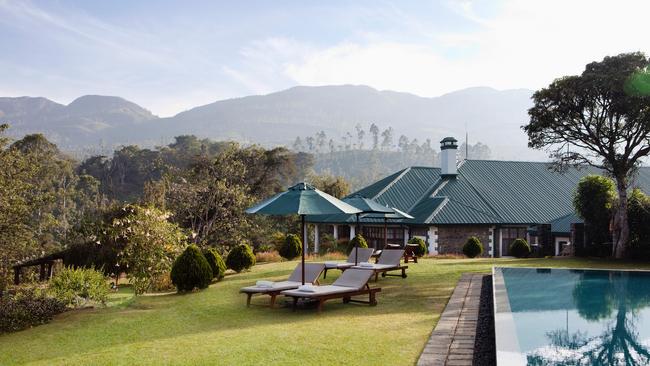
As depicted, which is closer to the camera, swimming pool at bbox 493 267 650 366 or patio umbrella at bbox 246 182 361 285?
swimming pool at bbox 493 267 650 366

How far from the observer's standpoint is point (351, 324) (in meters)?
8.95

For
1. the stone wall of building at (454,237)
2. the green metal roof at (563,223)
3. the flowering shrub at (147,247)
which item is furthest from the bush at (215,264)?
the green metal roof at (563,223)

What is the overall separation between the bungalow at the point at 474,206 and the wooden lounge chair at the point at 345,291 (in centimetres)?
1730

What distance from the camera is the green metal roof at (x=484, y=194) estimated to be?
29812 mm

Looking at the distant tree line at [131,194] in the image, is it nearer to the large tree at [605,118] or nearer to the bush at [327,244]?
the bush at [327,244]

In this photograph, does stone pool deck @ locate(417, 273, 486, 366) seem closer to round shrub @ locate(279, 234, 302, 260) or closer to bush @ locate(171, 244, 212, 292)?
bush @ locate(171, 244, 212, 292)

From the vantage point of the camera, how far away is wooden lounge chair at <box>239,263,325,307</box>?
1079 cm

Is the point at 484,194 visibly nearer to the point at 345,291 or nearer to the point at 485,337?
the point at 345,291

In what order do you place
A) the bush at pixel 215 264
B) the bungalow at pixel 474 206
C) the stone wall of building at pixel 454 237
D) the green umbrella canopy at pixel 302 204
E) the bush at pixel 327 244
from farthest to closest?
the bush at pixel 327 244 < the bungalow at pixel 474 206 < the stone wall of building at pixel 454 237 < the bush at pixel 215 264 < the green umbrella canopy at pixel 302 204

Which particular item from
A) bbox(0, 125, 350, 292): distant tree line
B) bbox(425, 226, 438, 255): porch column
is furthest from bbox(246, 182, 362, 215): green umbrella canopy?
bbox(425, 226, 438, 255): porch column

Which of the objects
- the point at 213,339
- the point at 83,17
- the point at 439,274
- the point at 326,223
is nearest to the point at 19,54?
the point at 83,17

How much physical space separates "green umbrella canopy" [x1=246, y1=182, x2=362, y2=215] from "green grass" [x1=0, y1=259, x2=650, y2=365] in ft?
6.20

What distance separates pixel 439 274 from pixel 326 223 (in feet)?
57.7

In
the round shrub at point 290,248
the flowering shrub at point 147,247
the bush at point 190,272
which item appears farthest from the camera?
the round shrub at point 290,248
